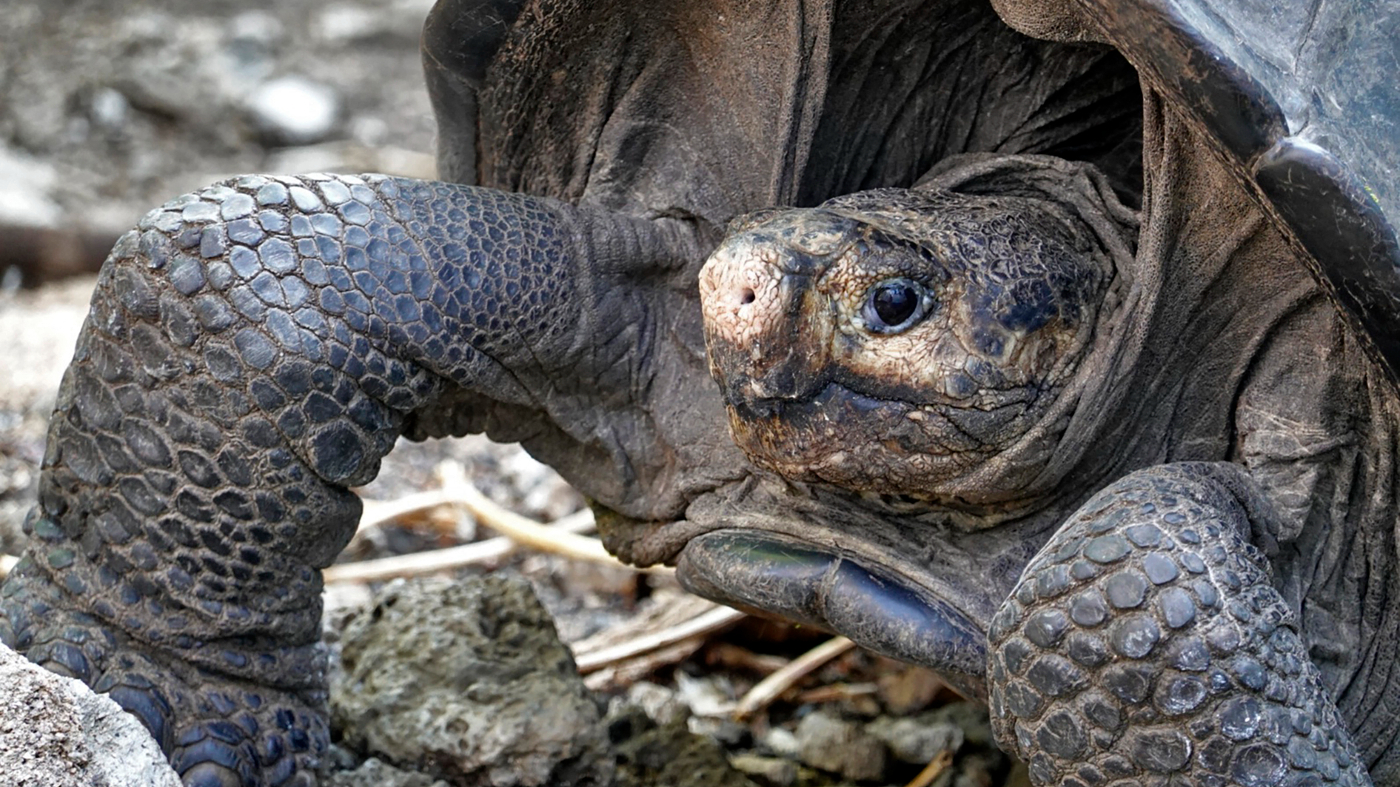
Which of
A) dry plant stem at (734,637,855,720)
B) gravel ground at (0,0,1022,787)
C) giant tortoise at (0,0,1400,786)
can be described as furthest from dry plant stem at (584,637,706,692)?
giant tortoise at (0,0,1400,786)

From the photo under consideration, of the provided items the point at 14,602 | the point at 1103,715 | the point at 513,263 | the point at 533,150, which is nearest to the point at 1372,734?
the point at 1103,715

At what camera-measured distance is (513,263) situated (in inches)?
87.7

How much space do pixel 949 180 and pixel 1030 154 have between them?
142mm

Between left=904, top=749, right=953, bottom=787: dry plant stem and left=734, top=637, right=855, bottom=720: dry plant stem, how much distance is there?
0.37m

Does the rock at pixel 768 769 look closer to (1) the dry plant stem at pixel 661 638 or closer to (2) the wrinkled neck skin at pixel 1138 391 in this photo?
(1) the dry plant stem at pixel 661 638

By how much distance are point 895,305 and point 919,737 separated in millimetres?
1155

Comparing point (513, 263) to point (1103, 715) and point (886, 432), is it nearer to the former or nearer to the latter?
point (886, 432)

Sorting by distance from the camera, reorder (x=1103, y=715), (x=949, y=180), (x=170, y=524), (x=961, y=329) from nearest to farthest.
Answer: (x=1103, y=715)
(x=961, y=329)
(x=170, y=524)
(x=949, y=180)

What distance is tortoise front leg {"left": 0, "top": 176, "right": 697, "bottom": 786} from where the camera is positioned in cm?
207

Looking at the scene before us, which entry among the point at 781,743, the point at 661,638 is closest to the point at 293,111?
the point at 661,638

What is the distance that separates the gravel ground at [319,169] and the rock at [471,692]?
8 centimetres

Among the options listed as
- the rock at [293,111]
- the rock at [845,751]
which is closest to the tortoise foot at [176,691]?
the rock at [845,751]

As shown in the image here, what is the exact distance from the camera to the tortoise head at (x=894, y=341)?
6.35 ft

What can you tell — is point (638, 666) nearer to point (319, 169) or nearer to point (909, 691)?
point (909, 691)
